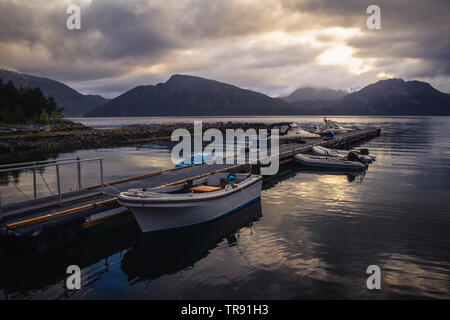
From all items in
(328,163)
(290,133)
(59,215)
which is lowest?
(328,163)

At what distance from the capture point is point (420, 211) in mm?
16625

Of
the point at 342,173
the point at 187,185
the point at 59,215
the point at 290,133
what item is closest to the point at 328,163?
the point at 342,173

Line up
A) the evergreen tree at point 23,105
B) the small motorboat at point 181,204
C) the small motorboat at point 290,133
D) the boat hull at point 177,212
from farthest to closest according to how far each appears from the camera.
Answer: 1. the evergreen tree at point 23,105
2. the small motorboat at point 290,133
3. the boat hull at point 177,212
4. the small motorboat at point 181,204

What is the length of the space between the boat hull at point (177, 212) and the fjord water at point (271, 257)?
46cm

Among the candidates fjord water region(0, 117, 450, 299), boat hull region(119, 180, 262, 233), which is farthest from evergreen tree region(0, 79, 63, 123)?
fjord water region(0, 117, 450, 299)

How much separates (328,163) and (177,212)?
22019 millimetres

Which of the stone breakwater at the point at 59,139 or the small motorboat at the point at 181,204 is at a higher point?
the stone breakwater at the point at 59,139

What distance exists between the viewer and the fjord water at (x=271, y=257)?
363 inches

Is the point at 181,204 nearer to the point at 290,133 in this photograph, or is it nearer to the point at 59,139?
the point at 290,133

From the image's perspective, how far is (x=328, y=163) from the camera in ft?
100

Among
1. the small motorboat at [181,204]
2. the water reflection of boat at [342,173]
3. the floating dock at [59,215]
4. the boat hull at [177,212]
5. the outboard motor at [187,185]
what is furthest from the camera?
the water reflection of boat at [342,173]

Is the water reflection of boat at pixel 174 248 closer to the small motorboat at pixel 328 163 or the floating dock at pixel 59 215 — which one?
the floating dock at pixel 59 215

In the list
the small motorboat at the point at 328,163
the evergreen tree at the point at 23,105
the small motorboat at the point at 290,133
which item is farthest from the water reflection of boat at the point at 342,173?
the evergreen tree at the point at 23,105
